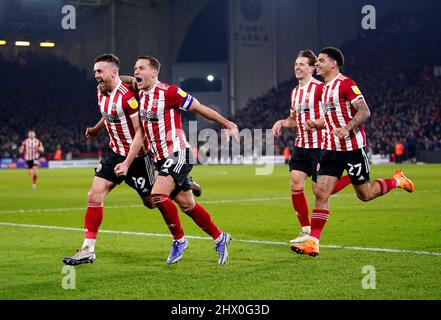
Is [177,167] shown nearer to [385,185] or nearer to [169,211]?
[169,211]

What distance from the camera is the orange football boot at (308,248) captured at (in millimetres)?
9289

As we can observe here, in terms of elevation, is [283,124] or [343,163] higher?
[283,124]

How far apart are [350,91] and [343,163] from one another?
2.85 ft

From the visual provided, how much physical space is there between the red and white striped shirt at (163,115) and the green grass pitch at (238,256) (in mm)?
1330

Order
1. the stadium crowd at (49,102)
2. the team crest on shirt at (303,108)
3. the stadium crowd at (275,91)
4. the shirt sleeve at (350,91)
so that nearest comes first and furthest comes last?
1. the shirt sleeve at (350,91)
2. the team crest on shirt at (303,108)
3. the stadium crowd at (275,91)
4. the stadium crowd at (49,102)

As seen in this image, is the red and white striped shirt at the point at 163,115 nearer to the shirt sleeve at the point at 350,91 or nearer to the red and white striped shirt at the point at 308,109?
the shirt sleeve at the point at 350,91

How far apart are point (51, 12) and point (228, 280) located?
46.9m

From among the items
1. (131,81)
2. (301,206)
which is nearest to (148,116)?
(131,81)

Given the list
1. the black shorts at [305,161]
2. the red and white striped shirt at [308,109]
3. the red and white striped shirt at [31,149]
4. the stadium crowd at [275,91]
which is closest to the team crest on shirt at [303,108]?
the red and white striped shirt at [308,109]

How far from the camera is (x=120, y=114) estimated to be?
916 cm

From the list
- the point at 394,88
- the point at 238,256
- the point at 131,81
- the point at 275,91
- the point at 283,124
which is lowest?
the point at 238,256

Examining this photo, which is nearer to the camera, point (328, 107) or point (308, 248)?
point (308, 248)
